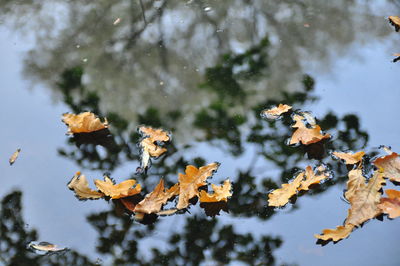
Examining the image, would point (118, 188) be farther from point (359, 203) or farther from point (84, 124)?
point (359, 203)

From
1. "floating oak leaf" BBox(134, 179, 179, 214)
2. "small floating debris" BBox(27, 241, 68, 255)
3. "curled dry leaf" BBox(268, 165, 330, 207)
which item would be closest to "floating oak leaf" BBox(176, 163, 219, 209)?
"floating oak leaf" BBox(134, 179, 179, 214)

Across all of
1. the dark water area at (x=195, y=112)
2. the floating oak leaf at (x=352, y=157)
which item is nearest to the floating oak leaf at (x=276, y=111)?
the dark water area at (x=195, y=112)

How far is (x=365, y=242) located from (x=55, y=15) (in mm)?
3315

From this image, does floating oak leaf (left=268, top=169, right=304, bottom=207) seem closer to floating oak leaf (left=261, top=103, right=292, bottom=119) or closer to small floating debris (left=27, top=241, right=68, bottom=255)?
floating oak leaf (left=261, top=103, right=292, bottom=119)

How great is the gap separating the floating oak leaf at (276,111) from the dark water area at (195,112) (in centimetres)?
8

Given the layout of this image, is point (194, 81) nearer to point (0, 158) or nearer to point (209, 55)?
point (209, 55)

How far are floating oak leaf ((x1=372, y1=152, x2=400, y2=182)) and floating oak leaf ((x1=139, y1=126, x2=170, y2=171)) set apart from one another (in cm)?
121

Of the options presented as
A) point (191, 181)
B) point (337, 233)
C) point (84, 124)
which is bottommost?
point (337, 233)

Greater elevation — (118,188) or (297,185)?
(118,188)

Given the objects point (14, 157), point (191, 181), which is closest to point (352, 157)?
point (191, 181)

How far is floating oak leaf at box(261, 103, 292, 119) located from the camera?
9.53 feet

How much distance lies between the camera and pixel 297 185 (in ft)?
7.93

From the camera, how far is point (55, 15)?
416 cm

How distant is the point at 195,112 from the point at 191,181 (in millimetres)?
671
